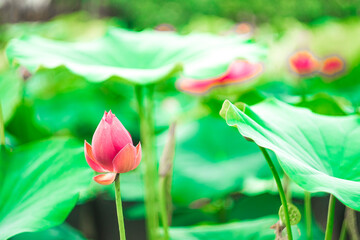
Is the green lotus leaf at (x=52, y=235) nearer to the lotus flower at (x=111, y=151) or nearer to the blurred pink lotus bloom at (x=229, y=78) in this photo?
the lotus flower at (x=111, y=151)

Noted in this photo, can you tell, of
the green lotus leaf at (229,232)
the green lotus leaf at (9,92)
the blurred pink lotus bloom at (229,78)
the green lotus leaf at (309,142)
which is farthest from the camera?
the blurred pink lotus bloom at (229,78)

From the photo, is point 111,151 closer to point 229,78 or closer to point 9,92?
point 9,92

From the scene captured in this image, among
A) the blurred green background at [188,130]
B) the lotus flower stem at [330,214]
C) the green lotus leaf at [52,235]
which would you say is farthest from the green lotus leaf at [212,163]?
the lotus flower stem at [330,214]

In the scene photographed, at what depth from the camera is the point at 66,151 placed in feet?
1.85

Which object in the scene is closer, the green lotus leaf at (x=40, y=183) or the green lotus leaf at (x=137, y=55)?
the green lotus leaf at (x=40, y=183)

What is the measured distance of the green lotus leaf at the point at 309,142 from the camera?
389 millimetres

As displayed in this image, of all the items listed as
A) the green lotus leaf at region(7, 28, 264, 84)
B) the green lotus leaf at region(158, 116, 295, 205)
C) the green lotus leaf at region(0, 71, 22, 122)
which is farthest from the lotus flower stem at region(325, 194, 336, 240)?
the green lotus leaf at region(0, 71, 22, 122)

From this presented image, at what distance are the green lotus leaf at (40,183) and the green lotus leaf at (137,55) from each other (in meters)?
0.12

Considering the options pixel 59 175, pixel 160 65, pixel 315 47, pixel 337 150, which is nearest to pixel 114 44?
pixel 160 65

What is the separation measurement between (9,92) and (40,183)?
36 cm

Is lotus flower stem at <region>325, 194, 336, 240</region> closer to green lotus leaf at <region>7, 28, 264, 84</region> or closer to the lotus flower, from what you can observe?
the lotus flower

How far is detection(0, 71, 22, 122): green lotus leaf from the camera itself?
781 millimetres

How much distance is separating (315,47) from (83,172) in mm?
1873

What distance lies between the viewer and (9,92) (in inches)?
33.2
